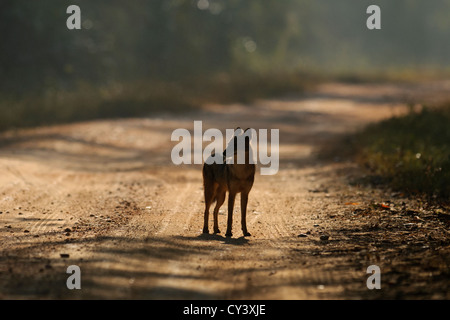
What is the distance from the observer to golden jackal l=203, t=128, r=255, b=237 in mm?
6812

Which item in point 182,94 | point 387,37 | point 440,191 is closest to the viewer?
point 440,191

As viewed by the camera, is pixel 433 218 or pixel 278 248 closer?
pixel 278 248

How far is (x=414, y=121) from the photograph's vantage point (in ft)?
48.4

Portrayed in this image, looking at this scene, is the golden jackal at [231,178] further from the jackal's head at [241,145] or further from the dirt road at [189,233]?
the dirt road at [189,233]

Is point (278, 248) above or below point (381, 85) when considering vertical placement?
below

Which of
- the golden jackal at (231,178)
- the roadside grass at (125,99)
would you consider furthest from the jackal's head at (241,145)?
the roadside grass at (125,99)

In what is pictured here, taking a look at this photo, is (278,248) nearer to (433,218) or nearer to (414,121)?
(433,218)

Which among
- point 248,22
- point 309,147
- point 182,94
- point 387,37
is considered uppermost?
point 387,37

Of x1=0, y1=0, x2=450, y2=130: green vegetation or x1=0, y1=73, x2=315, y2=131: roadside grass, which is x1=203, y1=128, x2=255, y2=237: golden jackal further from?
x1=0, y1=0, x2=450, y2=130: green vegetation

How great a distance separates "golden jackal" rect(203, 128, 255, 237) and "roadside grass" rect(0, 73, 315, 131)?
36.9ft

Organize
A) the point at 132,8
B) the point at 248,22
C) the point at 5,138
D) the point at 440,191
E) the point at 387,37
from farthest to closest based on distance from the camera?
1. the point at 387,37
2. the point at 248,22
3. the point at 132,8
4. the point at 5,138
5. the point at 440,191

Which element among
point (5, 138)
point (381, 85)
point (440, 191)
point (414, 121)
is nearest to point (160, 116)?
point (5, 138)

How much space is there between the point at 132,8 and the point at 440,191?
83.1ft

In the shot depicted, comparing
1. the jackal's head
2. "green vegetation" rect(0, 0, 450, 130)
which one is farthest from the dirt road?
"green vegetation" rect(0, 0, 450, 130)
